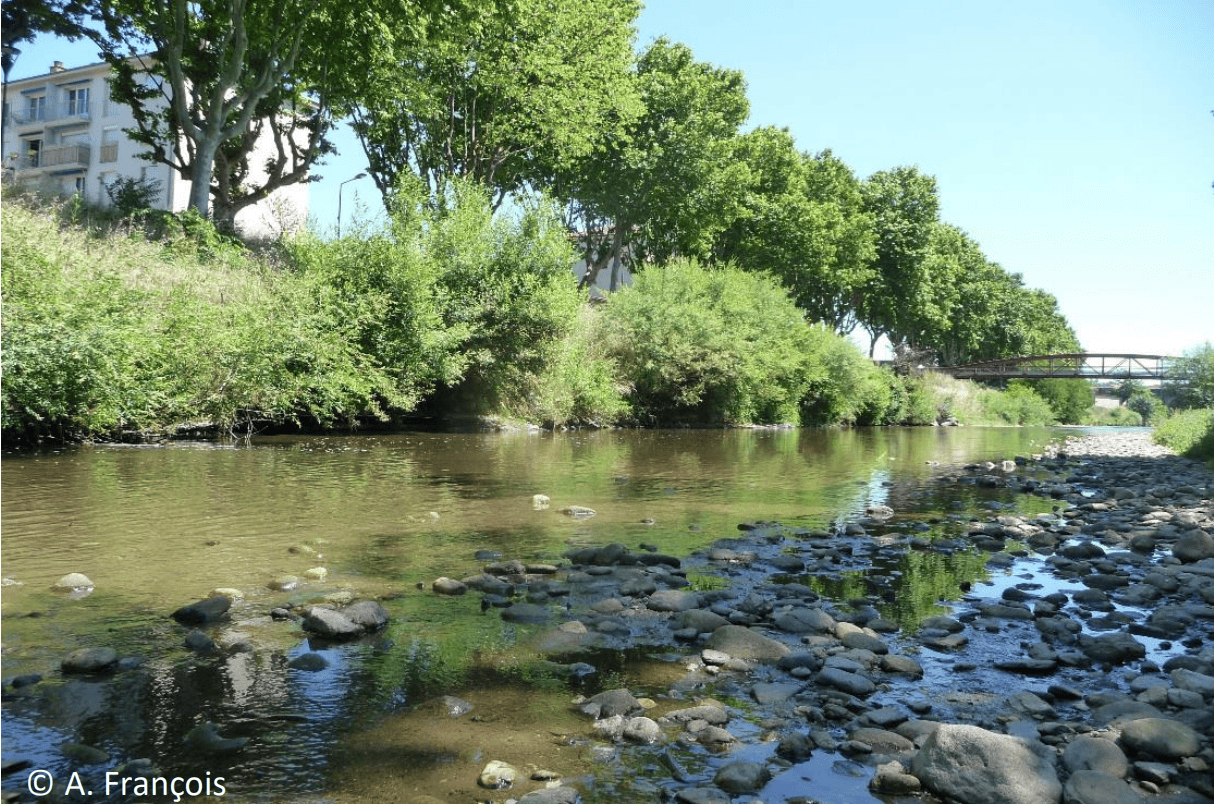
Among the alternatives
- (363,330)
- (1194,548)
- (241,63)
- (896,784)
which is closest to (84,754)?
(896,784)

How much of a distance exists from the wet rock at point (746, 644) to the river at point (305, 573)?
0.56 m

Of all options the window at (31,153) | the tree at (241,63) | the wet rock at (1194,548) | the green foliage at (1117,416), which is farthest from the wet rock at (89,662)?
the green foliage at (1117,416)

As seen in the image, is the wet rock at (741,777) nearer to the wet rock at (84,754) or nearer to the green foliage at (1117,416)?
the wet rock at (84,754)

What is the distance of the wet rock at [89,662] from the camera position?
521 centimetres

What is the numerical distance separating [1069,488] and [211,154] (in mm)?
28118

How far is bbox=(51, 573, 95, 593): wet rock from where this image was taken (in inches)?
281

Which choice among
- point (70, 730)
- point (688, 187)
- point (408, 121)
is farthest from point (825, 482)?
point (688, 187)

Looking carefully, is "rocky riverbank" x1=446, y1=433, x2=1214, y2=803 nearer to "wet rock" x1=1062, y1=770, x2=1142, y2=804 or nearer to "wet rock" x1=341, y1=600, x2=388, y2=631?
"wet rock" x1=1062, y1=770, x2=1142, y2=804

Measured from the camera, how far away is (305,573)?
791 cm

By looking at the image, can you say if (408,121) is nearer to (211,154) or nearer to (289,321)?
(211,154)

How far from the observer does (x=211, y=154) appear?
3066 cm

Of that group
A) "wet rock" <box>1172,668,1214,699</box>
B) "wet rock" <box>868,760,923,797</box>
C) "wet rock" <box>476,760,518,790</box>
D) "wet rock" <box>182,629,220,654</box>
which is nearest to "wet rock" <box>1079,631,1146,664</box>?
"wet rock" <box>1172,668,1214,699</box>

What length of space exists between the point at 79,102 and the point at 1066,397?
402ft

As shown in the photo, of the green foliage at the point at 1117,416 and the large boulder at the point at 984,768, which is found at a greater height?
the green foliage at the point at 1117,416
